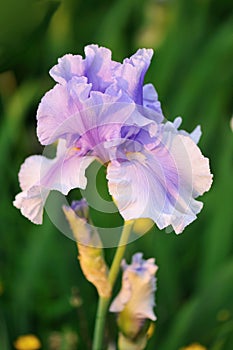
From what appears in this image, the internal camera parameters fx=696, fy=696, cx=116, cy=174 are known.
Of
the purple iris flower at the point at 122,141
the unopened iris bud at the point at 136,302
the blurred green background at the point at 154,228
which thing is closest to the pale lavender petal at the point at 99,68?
the purple iris flower at the point at 122,141

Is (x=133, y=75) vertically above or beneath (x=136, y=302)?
above

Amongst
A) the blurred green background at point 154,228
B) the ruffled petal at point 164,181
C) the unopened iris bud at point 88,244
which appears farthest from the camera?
the blurred green background at point 154,228

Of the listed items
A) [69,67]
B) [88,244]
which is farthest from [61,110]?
[88,244]

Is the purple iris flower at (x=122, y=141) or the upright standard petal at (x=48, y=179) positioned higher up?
the purple iris flower at (x=122, y=141)

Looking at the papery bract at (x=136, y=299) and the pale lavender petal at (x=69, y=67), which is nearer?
the pale lavender petal at (x=69, y=67)

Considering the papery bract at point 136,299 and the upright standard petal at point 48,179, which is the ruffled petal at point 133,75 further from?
the papery bract at point 136,299

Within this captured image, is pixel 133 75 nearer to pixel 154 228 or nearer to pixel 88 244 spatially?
pixel 88 244

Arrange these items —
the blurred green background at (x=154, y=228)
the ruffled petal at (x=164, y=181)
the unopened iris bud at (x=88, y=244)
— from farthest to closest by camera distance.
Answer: the blurred green background at (x=154, y=228), the unopened iris bud at (x=88, y=244), the ruffled petal at (x=164, y=181)

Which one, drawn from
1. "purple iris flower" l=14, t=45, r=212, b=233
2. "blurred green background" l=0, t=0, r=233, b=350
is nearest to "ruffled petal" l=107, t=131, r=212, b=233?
"purple iris flower" l=14, t=45, r=212, b=233
